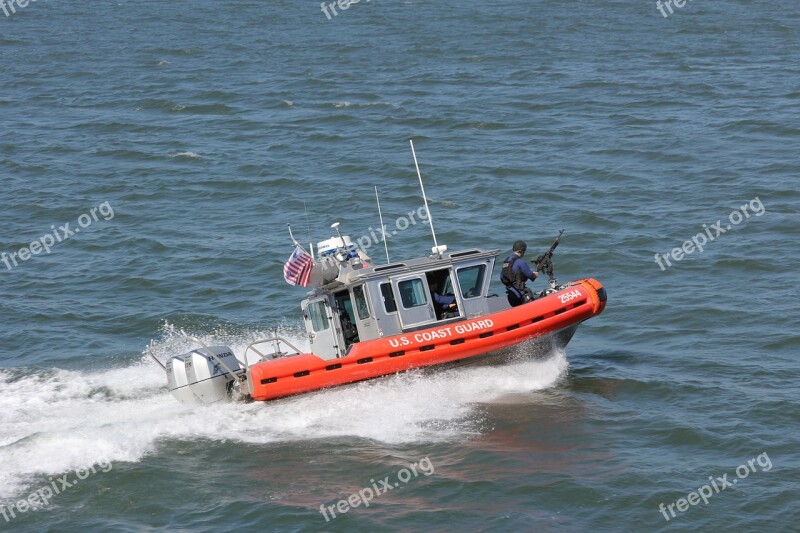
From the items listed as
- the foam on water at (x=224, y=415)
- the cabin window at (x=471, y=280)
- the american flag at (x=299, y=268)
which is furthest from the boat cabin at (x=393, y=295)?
the foam on water at (x=224, y=415)

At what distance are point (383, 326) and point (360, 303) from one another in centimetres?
49

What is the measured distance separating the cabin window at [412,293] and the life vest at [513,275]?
139 cm

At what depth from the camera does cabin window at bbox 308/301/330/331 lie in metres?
16.3

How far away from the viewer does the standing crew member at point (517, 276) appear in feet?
53.5

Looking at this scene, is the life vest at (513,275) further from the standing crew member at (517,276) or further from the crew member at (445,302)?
the crew member at (445,302)

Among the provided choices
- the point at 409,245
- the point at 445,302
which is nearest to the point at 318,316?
the point at 445,302

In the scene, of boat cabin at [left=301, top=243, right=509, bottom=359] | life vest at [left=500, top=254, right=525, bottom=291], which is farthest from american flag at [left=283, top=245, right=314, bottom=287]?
life vest at [left=500, top=254, right=525, bottom=291]

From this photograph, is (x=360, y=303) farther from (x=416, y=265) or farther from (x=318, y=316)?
(x=416, y=265)

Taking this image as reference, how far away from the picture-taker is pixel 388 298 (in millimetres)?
Answer: 15891

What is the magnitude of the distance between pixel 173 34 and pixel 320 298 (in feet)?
123

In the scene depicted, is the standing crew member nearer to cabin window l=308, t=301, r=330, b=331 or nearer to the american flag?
cabin window l=308, t=301, r=330, b=331

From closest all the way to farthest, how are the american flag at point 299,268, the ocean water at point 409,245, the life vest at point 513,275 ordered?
1. the ocean water at point 409,245
2. the american flag at point 299,268
3. the life vest at point 513,275

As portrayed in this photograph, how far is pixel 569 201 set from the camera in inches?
1062

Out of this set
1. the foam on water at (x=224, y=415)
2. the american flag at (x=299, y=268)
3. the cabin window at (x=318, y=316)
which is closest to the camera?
the foam on water at (x=224, y=415)
